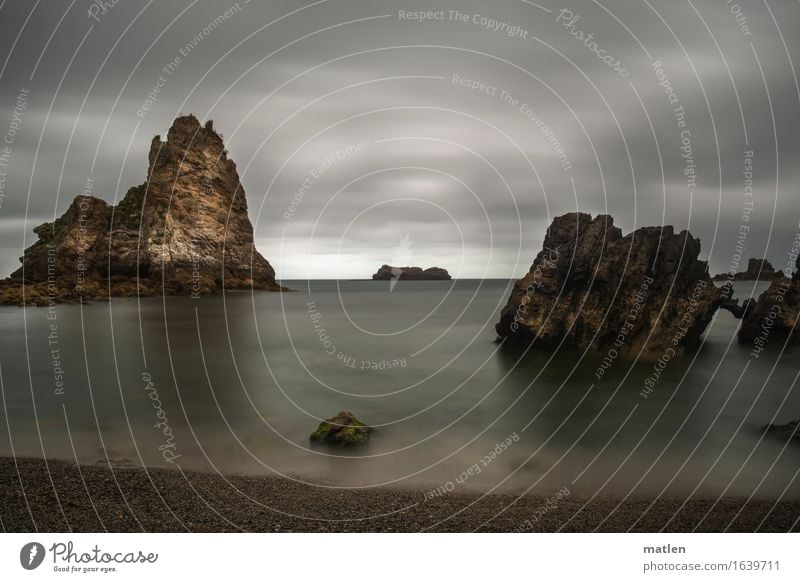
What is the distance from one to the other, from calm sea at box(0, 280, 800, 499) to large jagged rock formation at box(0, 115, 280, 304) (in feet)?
123

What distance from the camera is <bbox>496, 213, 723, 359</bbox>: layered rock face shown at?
808 inches

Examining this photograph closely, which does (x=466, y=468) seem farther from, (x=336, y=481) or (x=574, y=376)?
(x=574, y=376)

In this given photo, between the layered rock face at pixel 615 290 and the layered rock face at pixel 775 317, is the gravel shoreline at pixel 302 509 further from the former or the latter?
the layered rock face at pixel 775 317

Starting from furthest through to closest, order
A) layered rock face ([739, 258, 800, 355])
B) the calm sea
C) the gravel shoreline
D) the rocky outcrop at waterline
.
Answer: layered rock face ([739, 258, 800, 355]) → the rocky outcrop at waterline → the calm sea → the gravel shoreline

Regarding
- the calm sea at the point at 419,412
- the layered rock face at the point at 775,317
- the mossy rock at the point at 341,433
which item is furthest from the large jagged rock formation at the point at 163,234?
the layered rock face at the point at 775,317

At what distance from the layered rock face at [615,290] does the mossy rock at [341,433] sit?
13078 mm

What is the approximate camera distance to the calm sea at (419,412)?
10.1 m

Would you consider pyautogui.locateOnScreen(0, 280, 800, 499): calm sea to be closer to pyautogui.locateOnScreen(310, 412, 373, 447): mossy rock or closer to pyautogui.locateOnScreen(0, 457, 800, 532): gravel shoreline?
pyautogui.locateOnScreen(310, 412, 373, 447): mossy rock

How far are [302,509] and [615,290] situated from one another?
57.2 feet

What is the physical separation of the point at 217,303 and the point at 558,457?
160ft

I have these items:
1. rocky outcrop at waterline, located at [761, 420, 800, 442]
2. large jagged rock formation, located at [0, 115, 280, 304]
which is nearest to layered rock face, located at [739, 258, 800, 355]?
rocky outcrop at waterline, located at [761, 420, 800, 442]

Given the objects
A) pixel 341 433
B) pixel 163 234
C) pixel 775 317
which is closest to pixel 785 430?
pixel 341 433

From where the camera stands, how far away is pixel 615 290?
825 inches

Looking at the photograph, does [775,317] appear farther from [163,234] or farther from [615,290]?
[163,234]
